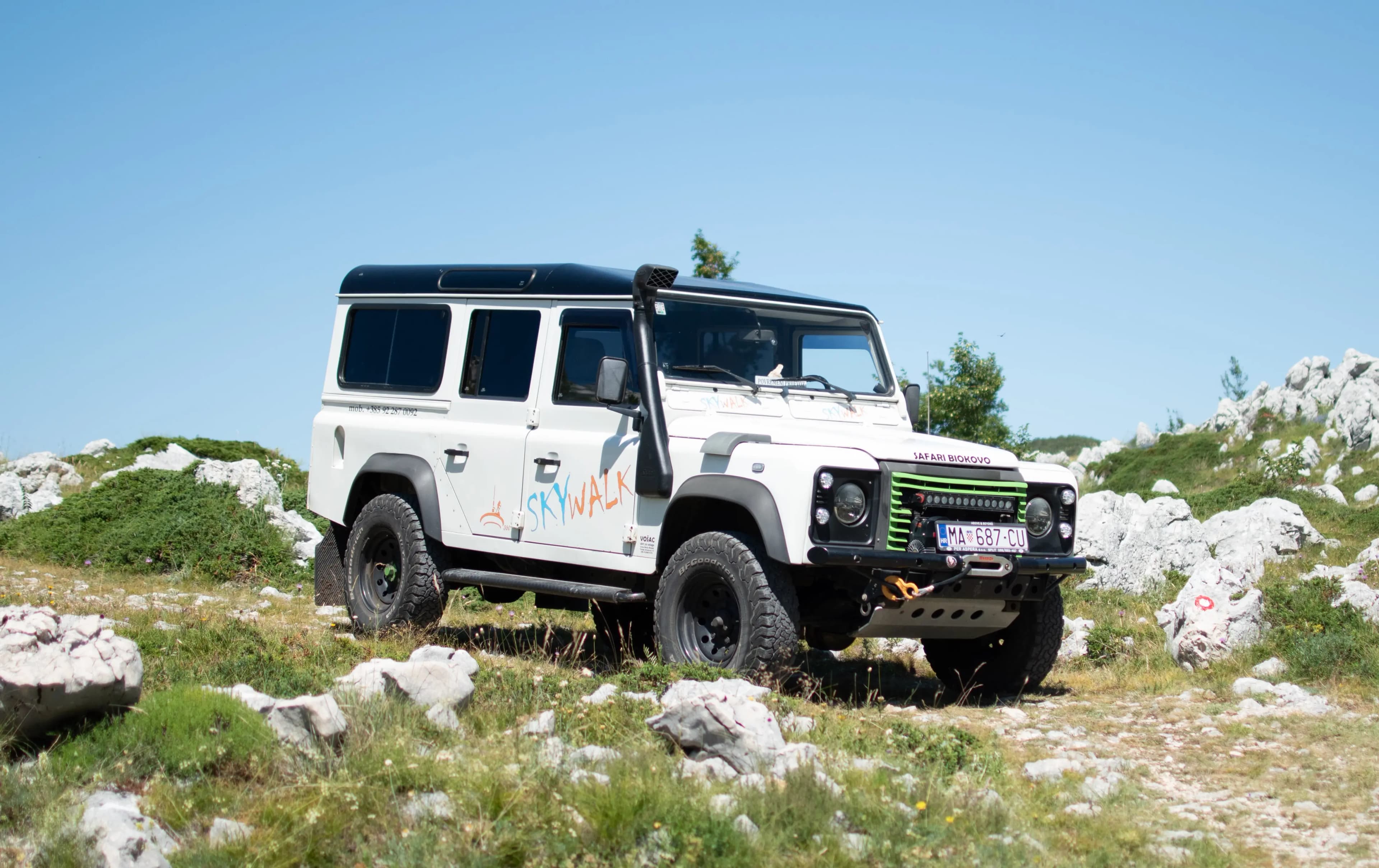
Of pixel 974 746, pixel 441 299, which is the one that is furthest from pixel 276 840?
pixel 441 299

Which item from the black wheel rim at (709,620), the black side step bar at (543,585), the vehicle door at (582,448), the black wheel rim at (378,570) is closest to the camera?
the black wheel rim at (709,620)

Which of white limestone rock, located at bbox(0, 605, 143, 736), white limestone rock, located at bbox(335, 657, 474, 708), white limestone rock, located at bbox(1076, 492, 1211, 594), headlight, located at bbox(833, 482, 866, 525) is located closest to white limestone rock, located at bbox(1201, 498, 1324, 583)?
white limestone rock, located at bbox(1076, 492, 1211, 594)

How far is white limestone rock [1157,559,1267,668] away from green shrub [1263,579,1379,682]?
0.16 m

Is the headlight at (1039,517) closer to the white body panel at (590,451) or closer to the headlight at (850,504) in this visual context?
the white body panel at (590,451)

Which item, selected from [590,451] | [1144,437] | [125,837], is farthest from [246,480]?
[1144,437]

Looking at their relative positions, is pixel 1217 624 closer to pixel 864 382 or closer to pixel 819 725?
pixel 864 382

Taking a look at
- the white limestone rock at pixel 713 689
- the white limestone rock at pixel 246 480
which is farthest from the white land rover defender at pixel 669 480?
the white limestone rock at pixel 246 480

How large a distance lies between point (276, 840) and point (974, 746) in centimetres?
301

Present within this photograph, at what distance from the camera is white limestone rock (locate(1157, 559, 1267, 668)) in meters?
8.88

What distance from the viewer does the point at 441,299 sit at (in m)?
9.42

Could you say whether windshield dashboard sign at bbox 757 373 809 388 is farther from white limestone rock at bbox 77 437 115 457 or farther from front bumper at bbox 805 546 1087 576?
white limestone rock at bbox 77 437 115 457

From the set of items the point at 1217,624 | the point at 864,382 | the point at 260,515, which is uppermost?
the point at 864,382

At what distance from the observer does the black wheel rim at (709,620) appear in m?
7.24

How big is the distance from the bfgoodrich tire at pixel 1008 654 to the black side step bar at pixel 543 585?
1.96 meters
